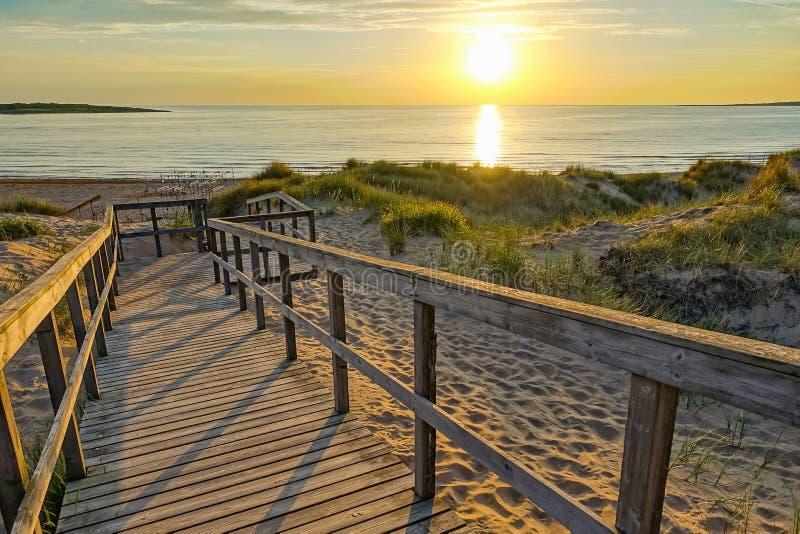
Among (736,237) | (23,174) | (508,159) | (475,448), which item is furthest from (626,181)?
(23,174)

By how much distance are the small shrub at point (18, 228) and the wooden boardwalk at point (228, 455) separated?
733 centimetres

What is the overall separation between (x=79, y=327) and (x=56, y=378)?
0.93 meters

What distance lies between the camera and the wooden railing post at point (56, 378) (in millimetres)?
2533

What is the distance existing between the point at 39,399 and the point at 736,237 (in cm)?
924

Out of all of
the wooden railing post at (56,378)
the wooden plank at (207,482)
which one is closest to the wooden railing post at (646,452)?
the wooden plank at (207,482)

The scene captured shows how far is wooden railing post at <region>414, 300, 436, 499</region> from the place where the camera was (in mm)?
2457

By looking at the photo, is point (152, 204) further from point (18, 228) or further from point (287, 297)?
point (287, 297)

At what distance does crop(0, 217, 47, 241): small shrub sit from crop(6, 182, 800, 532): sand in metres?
6.20

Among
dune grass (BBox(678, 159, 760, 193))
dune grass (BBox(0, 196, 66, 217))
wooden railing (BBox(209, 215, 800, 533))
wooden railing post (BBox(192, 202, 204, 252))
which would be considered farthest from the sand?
dune grass (BBox(678, 159, 760, 193))

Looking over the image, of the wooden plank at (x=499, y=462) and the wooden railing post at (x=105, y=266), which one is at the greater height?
the wooden plank at (x=499, y=462)

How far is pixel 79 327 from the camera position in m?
3.46

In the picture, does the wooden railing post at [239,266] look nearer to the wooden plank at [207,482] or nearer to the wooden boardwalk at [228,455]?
the wooden boardwalk at [228,455]

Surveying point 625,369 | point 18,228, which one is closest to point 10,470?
point 625,369

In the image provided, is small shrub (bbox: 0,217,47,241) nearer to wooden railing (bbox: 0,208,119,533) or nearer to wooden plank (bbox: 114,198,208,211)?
A: wooden plank (bbox: 114,198,208,211)
